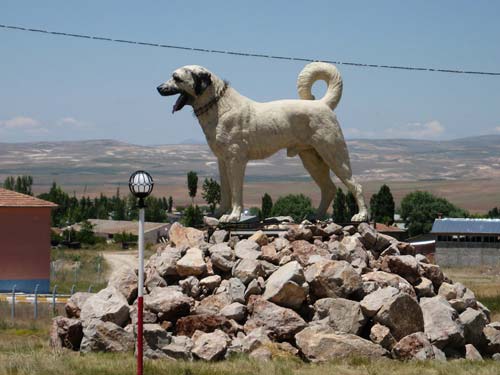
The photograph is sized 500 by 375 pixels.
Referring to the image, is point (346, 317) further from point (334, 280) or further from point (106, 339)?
point (106, 339)

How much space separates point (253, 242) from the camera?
1861cm

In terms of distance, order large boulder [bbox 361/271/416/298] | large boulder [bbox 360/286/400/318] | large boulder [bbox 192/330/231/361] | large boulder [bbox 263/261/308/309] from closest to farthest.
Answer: large boulder [bbox 192/330/231/361] → large boulder [bbox 360/286/400/318] → large boulder [bbox 263/261/308/309] → large boulder [bbox 361/271/416/298]

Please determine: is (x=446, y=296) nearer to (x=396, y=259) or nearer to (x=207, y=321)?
(x=396, y=259)

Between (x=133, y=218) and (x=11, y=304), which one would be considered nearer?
(x=11, y=304)

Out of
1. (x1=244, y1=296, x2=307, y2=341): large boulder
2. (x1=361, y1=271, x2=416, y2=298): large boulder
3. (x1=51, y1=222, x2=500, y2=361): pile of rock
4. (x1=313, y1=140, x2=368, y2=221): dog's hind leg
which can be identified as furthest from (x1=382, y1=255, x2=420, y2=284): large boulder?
(x1=244, y1=296, x2=307, y2=341): large boulder

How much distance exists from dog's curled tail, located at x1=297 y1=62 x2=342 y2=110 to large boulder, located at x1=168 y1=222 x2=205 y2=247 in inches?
139

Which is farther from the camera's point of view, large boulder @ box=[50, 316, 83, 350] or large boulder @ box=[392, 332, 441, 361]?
large boulder @ box=[50, 316, 83, 350]

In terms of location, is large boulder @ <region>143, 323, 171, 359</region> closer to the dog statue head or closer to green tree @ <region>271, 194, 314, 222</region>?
the dog statue head

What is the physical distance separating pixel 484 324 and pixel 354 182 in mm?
3903

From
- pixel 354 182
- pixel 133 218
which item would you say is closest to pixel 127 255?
pixel 354 182

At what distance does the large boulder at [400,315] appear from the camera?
53.3 feet

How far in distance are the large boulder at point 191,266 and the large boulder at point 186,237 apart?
0.98m

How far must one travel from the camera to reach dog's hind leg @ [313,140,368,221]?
1962cm

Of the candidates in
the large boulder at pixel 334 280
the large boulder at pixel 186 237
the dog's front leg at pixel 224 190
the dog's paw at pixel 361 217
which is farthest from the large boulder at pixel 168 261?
the dog's paw at pixel 361 217
